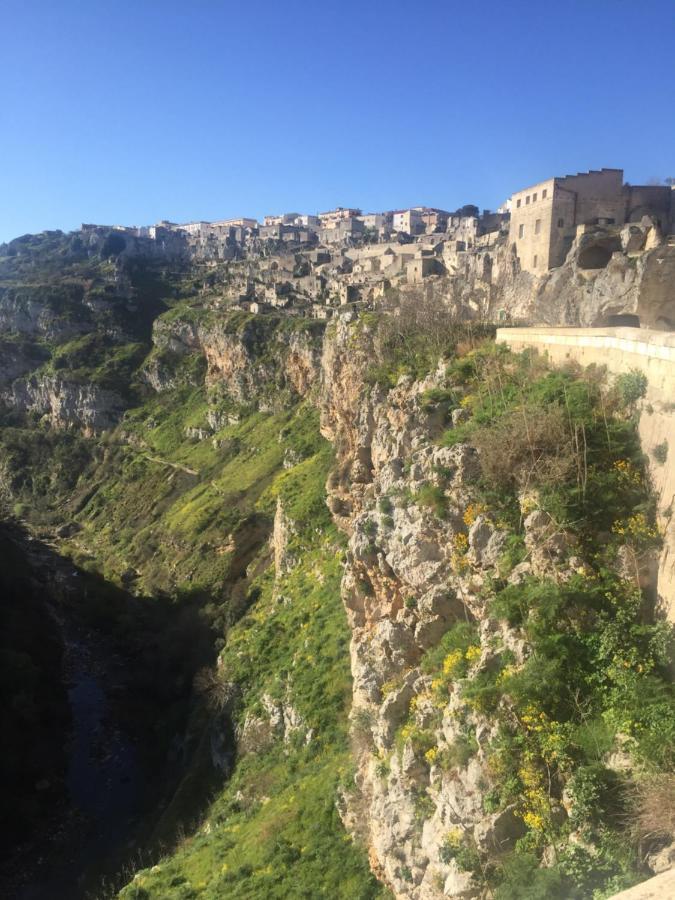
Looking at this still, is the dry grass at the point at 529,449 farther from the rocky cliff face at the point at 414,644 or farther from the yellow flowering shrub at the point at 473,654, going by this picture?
the yellow flowering shrub at the point at 473,654

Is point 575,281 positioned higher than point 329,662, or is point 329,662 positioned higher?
point 575,281

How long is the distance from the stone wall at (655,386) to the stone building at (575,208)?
20.8 metres

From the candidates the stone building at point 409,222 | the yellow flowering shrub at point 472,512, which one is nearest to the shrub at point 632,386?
the yellow flowering shrub at point 472,512

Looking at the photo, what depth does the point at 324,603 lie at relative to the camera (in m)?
27.1

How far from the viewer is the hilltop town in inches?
1192

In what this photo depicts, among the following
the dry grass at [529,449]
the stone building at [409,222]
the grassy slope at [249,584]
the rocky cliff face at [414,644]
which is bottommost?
the grassy slope at [249,584]

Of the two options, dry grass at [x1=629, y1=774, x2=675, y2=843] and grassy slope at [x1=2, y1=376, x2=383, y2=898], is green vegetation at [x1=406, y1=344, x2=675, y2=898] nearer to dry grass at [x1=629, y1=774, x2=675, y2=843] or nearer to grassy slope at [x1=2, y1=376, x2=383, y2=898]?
dry grass at [x1=629, y1=774, x2=675, y2=843]

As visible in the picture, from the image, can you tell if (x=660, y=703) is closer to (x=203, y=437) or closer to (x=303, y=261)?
(x=203, y=437)

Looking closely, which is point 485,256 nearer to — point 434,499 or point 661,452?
point 434,499

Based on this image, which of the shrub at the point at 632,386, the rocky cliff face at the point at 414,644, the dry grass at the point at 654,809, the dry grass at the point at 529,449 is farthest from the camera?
the dry grass at the point at 529,449

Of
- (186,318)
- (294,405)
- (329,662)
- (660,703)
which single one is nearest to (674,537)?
(660,703)

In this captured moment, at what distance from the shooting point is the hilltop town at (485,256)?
3027cm

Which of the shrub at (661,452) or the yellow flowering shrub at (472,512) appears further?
the yellow flowering shrub at (472,512)

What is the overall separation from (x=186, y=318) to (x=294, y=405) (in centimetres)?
2977
